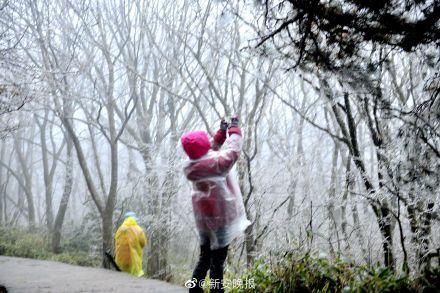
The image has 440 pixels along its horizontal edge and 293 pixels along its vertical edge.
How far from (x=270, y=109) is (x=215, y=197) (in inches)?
404

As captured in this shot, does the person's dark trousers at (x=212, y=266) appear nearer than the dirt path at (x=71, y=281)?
Yes

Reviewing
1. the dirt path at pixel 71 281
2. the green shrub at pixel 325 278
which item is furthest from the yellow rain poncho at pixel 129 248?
the green shrub at pixel 325 278

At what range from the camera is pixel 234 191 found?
3396mm

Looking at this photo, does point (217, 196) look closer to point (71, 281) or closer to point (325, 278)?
point (325, 278)

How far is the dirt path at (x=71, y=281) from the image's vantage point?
4.54 meters

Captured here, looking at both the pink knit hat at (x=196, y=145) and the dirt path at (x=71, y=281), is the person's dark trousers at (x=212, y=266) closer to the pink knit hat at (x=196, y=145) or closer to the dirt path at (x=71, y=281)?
the pink knit hat at (x=196, y=145)

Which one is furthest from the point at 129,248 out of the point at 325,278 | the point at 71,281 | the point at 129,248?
the point at 325,278

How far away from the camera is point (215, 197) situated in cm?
329

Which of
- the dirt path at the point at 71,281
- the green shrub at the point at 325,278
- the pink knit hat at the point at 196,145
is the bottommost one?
the dirt path at the point at 71,281

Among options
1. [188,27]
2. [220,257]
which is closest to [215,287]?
[220,257]

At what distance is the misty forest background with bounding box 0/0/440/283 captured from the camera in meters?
3.22

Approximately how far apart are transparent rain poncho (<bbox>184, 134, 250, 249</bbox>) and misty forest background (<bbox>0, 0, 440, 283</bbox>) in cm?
83

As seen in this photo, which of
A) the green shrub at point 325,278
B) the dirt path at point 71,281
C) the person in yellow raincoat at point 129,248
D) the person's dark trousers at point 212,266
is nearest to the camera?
the green shrub at point 325,278

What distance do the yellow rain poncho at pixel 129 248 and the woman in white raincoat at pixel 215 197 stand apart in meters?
2.88
